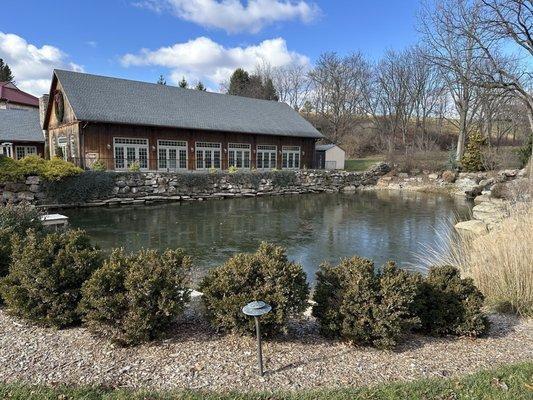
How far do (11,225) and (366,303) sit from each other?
5.29 metres

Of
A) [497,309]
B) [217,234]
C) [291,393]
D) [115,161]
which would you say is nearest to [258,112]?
[115,161]

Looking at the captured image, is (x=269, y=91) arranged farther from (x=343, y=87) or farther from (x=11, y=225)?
(x=11, y=225)

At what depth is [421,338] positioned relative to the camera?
152 inches

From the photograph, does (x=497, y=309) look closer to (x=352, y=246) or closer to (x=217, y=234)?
(x=352, y=246)

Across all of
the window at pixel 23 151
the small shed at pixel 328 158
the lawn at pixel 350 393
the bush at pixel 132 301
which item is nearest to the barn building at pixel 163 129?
the small shed at pixel 328 158

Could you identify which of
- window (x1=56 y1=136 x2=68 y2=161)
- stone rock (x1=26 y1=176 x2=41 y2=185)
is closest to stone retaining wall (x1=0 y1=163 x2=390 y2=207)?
stone rock (x1=26 y1=176 x2=41 y2=185)

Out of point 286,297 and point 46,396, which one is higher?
point 286,297

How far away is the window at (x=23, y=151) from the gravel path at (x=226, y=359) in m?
26.5

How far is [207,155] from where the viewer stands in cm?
2598

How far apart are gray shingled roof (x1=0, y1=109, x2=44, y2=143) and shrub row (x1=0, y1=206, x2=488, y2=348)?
25295mm

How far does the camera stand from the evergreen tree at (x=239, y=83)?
47000mm

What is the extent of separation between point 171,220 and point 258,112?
17.1m

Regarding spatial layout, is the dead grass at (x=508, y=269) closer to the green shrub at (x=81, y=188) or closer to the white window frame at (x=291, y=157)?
the green shrub at (x=81, y=188)

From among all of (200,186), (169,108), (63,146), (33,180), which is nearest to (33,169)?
(33,180)
